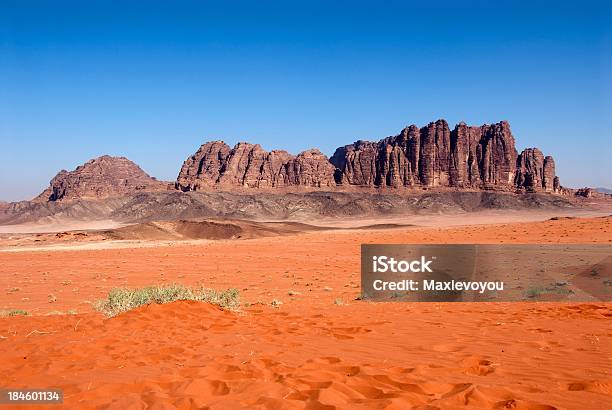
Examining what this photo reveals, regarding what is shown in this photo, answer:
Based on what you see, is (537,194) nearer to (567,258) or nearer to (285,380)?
(567,258)

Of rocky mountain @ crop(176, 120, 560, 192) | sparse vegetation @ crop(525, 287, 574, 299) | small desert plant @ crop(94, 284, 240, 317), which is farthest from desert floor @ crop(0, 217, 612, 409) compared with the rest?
rocky mountain @ crop(176, 120, 560, 192)

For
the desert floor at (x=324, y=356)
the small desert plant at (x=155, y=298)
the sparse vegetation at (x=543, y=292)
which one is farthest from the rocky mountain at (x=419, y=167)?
the desert floor at (x=324, y=356)

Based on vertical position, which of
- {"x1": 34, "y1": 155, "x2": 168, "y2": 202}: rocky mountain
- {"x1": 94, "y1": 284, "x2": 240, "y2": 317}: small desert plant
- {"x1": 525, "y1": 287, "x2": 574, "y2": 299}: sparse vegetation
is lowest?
{"x1": 525, "y1": 287, "x2": 574, "y2": 299}: sparse vegetation

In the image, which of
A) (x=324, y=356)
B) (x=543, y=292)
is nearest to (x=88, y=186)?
(x=543, y=292)

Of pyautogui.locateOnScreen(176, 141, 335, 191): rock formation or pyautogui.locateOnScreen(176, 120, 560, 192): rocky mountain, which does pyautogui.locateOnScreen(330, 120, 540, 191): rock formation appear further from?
pyautogui.locateOnScreen(176, 141, 335, 191): rock formation

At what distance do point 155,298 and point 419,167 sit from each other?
520 ft

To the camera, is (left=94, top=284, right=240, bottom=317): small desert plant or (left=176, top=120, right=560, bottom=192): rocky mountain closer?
(left=94, top=284, right=240, bottom=317): small desert plant

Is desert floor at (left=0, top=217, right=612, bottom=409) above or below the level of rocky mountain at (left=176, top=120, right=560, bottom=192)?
below

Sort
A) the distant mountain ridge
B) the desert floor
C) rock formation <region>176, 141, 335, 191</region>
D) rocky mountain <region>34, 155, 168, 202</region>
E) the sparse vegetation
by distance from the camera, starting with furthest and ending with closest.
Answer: rocky mountain <region>34, 155, 168, 202</region>
rock formation <region>176, 141, 335, 191</region>
the distant mountain ridge
the sparse vegetation
the desert floor

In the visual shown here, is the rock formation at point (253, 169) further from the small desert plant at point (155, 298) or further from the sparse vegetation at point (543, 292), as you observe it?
the small desert plant at point (155, 298)

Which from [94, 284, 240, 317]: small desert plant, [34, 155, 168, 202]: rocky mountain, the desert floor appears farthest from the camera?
[34, 155, 168, 202]: rocky mountain

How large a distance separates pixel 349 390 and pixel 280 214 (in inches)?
5250

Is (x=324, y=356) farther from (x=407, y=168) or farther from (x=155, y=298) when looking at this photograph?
(x=407, y=168)

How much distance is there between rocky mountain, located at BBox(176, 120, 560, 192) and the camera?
524 ft
